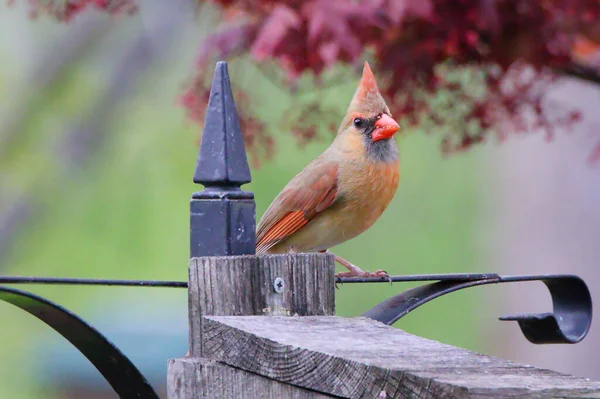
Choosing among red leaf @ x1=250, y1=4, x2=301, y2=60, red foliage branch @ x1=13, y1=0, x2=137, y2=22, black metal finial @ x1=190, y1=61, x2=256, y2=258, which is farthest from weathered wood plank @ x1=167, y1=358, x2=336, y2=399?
red foliage branch @ x1=13, y1=0, x2=137, y2=22

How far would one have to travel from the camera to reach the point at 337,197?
8.91 ft

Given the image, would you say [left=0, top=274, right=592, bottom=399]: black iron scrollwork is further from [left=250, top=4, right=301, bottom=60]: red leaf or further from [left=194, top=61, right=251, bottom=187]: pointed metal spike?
[left=250, top=4, right=301, bottom=60]: red leaf

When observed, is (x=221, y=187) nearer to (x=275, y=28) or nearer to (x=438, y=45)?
(x=275, y=28)

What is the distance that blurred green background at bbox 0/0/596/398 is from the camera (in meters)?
4.67

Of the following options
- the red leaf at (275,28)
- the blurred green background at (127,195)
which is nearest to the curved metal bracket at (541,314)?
the red leaf at (275,28)

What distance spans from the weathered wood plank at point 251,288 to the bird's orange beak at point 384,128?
1.06 meters

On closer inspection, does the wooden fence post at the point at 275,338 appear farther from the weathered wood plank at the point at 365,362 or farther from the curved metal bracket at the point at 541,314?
the curved metal bracket at the point at 541,314

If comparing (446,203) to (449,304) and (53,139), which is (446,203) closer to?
(449,304)

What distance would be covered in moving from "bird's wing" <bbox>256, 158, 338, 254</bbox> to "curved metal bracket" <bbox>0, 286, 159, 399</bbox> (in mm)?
1294

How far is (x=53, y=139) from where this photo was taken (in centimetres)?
501

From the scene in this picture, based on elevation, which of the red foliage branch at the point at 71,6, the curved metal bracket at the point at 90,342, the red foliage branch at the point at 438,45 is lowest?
the curved metal bracket at the point at 90,342

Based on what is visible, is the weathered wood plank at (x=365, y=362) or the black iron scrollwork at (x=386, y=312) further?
the black iron scrollwork at (x=386, y=312)

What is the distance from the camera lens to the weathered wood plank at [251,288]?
4.29 ft

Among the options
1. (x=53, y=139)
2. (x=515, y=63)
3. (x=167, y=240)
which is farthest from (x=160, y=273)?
(x=515, y=63)
